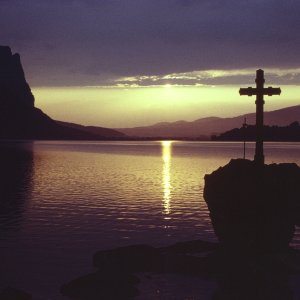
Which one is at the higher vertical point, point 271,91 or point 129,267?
point 271,91

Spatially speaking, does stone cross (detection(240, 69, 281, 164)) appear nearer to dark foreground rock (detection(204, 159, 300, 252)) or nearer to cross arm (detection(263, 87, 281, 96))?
cross arm (detection(263, 87, 281, 96))

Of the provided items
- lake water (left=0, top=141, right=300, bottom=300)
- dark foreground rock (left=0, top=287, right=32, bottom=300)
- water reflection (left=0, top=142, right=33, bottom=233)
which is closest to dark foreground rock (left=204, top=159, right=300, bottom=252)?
lake water (left=0, top=141, right=300, bottom=300)

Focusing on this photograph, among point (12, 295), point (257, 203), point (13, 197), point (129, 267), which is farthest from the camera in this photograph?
point (13, 197)

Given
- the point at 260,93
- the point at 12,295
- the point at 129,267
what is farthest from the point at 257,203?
the point at 12,295

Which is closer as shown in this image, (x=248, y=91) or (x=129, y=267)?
(x=248, y=91)

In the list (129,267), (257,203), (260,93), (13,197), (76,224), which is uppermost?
(260,93)

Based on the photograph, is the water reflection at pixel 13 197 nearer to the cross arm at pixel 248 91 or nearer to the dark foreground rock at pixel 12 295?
the dark foreground rock at pixel 12 295

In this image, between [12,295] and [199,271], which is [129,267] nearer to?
[199,271]

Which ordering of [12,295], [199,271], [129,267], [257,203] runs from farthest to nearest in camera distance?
[129,267], [199,271], [257,203], [12,295]

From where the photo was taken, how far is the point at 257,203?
20.0 meters

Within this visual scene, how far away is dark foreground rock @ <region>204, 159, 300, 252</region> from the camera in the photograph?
65.6 ft

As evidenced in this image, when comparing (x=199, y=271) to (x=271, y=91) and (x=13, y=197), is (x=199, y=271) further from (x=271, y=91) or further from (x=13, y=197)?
(x=13, y=197)

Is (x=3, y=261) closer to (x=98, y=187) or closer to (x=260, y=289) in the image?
(x=260, y=289)

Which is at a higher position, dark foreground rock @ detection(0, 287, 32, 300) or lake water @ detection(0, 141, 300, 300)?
dark foreground rock @ detection(0, 287, 32, 300)
